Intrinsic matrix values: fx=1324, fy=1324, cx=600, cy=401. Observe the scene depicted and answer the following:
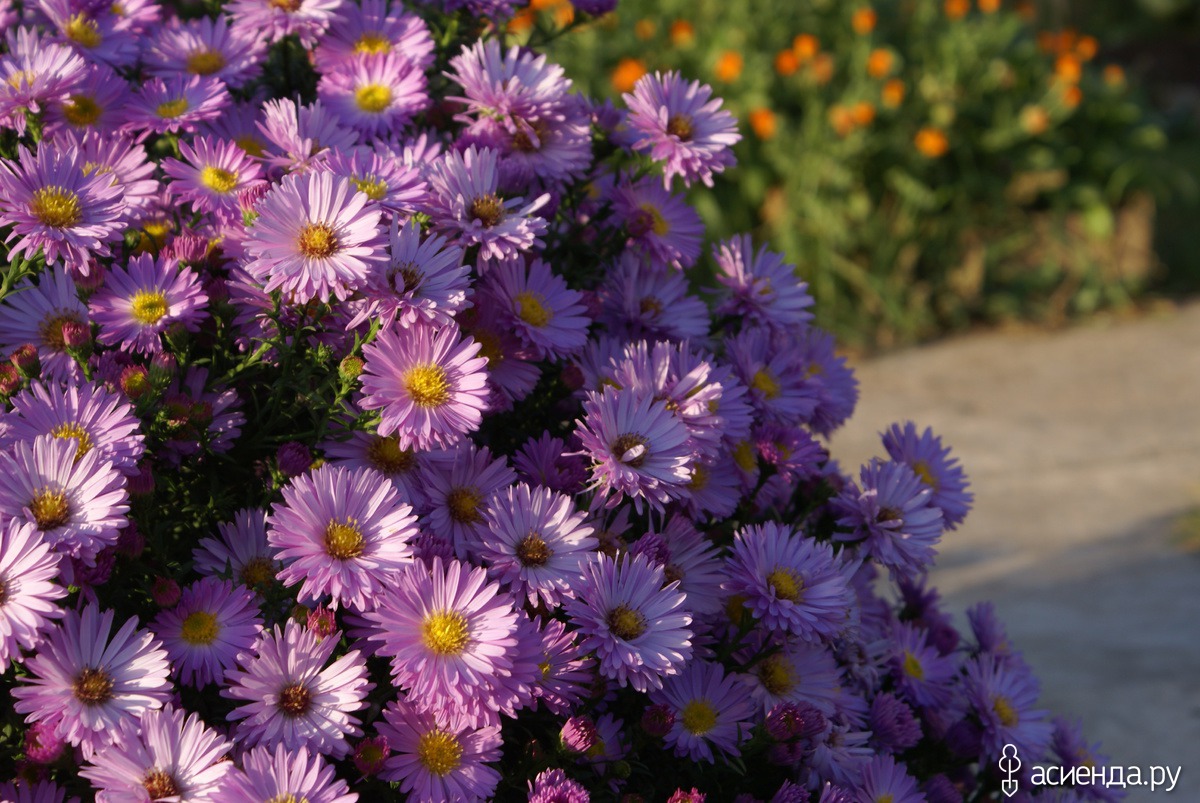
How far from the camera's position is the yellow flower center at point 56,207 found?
1192 millimetres

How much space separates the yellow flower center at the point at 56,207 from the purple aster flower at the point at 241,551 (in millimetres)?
309

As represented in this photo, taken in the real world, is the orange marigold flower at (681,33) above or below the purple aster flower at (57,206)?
above

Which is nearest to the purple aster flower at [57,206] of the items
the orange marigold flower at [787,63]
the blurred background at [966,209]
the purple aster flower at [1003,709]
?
the purple aster flower at [1003,709]

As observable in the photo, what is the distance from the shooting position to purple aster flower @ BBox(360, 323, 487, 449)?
114 cm

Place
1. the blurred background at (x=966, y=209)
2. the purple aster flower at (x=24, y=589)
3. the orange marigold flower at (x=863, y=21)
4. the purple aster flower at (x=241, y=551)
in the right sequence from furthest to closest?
the orange marigold flower at (x=863, y=21), the blurred background at (x=966, y=209), the purple aster flower at (x=241, y=551), the purple aster flower at (x=24, y=589)

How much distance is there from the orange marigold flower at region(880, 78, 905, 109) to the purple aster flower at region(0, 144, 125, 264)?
4.11 meters

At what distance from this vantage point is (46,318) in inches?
49.4

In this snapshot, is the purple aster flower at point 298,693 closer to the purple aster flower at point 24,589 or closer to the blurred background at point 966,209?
the purple aster flower at point 24,589

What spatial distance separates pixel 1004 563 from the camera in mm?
3521

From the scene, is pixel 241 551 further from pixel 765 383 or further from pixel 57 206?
pixel 765 383

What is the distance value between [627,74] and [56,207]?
149 inches

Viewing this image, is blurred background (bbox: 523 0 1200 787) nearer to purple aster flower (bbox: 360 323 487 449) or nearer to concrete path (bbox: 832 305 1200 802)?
concrete path (bbox: 832 305 1200 802)

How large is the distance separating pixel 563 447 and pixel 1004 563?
8.18 feet

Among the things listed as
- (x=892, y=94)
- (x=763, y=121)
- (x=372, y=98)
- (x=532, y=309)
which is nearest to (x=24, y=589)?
(x=532, y=309)
